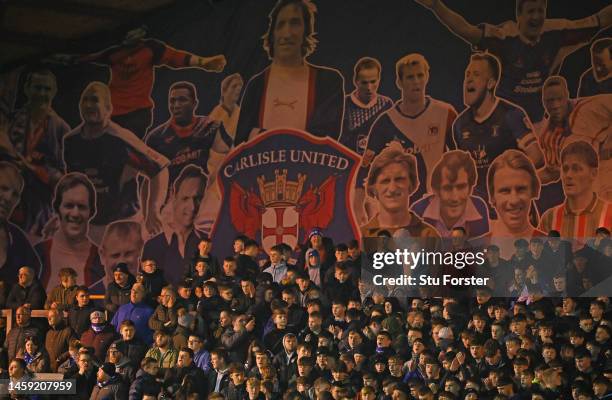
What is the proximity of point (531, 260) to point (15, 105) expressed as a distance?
869 cm

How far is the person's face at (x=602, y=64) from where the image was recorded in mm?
15602

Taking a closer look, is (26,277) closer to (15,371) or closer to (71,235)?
(15,371)

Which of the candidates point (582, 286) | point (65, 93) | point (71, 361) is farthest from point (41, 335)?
point (582, 286)

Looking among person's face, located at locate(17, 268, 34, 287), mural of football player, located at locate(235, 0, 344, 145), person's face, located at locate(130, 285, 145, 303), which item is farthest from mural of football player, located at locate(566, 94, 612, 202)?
person's face, located at locate(17, 268, 34, 287)

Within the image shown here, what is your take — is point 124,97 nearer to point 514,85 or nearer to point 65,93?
point 65,93

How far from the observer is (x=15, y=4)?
17.9 metres

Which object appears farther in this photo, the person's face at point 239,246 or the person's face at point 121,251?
the person's face at point 121,251

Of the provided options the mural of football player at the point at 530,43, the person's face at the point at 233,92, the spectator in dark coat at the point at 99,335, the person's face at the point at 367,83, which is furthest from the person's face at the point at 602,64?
the spectator in dark coat at the point at 99,335

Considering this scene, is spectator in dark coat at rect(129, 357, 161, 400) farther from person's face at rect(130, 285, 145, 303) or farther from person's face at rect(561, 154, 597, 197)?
person's face at rect(561, 154, 597, 197)

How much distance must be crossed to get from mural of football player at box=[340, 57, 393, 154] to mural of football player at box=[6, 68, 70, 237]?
14.7 feet

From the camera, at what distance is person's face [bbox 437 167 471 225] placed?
53.7 feet

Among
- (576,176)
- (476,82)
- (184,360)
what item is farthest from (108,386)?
(576,176)

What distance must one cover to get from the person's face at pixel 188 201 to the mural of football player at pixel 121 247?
0.65 meters

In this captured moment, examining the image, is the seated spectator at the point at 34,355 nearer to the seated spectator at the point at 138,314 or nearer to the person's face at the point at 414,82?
the seated spectator at the point at 138,314
